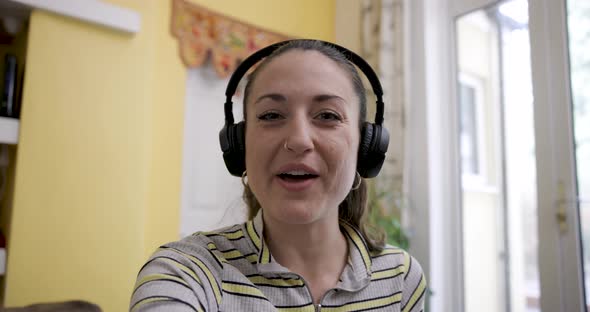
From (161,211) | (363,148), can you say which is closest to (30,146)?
(161,211)

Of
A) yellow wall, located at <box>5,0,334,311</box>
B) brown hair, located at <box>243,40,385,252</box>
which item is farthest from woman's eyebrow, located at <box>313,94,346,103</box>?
yellow wall, located at <box>5,0,334,311</box>

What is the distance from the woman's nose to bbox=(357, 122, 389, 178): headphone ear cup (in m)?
0.16

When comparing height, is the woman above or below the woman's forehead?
below

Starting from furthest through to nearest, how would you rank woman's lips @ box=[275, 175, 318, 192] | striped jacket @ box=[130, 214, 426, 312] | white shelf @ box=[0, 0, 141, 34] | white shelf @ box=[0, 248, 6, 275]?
white shelf @ box=[0, 0, 141, 34] < white shelf @ box=[0, 248, 6, 275] < woman's lips @ box=[275, 175, 318, 192] < striped jacket @ box=[130, 214, 426, 312]

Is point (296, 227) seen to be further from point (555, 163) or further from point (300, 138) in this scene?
point (555, 163)

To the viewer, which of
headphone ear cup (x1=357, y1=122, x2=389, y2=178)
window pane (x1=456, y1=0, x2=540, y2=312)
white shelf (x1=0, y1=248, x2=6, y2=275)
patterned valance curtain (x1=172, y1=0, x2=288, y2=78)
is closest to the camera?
headphone ear cup (x1=357, y1=122, x2=389, y2=178)

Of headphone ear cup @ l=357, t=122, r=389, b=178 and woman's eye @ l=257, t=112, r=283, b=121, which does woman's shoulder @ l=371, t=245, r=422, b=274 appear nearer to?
headphone ear cup @ l=357, t=122, r=389, b=178

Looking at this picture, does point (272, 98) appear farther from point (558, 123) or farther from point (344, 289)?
point (558, 123)

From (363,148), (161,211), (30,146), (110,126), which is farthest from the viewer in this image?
(161,211)

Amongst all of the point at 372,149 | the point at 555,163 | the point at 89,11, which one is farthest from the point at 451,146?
the point at 89,11

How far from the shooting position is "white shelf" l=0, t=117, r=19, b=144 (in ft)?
5.49

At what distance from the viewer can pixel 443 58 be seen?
2.63m

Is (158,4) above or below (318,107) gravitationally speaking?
above

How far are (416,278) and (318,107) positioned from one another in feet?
1.53
